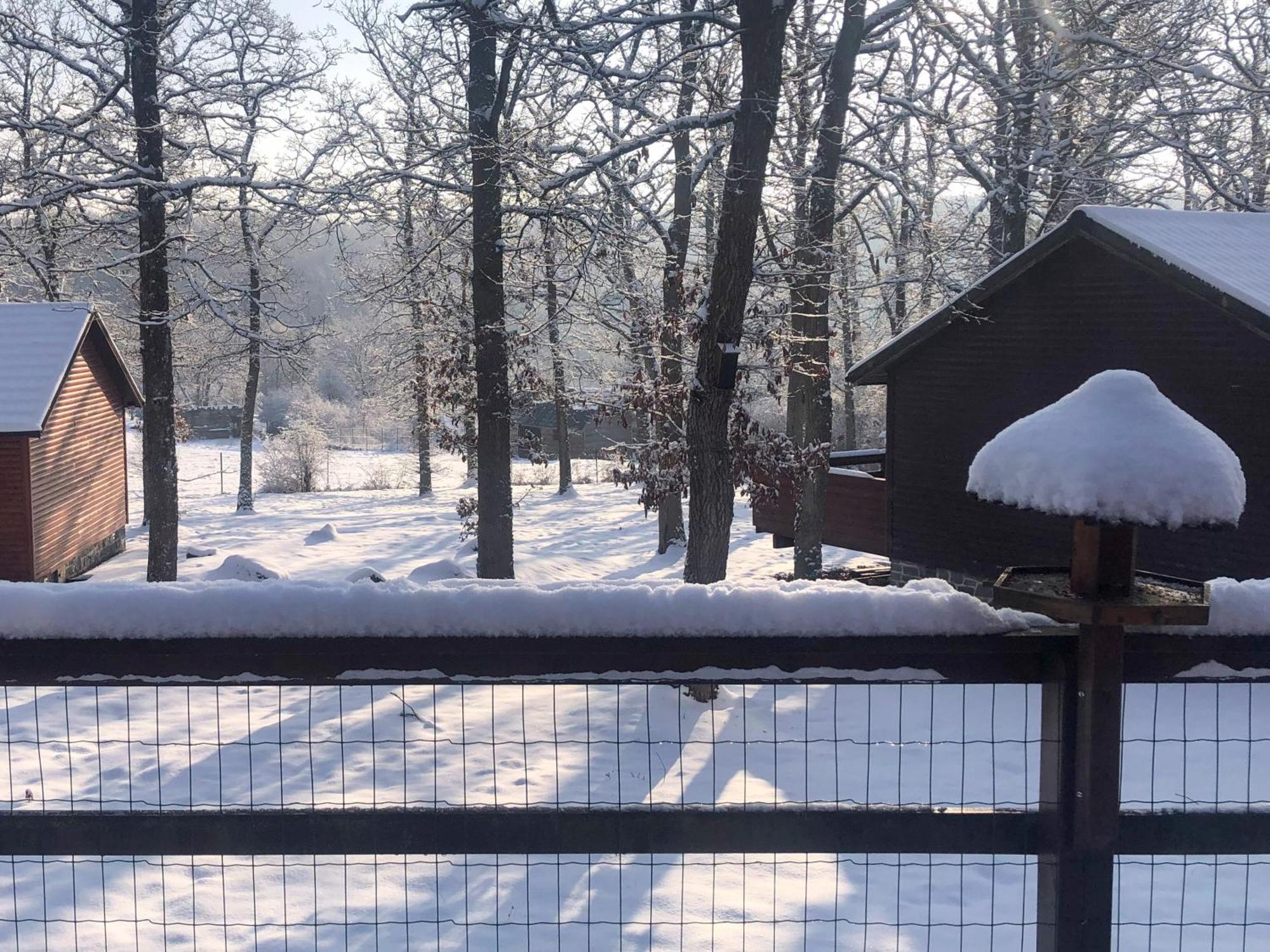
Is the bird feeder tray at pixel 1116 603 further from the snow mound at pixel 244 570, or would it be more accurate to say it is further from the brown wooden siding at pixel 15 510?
the brown wooden siding at pixel 15 510

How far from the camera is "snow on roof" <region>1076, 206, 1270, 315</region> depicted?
37.1ft

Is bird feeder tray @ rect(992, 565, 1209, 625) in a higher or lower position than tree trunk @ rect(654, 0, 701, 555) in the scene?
lower

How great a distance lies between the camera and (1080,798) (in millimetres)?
2326

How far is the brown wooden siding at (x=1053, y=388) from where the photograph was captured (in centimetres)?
1180

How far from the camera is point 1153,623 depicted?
2.19 meters

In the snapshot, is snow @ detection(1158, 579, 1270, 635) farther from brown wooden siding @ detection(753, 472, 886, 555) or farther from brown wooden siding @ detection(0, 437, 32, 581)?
brown wooden siding @ detection(0, 437, 32, 581)

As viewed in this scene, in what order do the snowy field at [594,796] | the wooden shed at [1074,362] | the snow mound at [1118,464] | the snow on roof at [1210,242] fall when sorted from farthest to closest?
the wooden shed at [1074,362], the snow on roof at [1210,242], the snowy field at [594,796], the snow mound at [1118,464]

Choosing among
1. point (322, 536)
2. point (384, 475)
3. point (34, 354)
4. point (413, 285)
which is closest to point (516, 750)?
point (413, 285)

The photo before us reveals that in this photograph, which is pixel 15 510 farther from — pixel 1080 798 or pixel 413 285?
pixel 1080 798

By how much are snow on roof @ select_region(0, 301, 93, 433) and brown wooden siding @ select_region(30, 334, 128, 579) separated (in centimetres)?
78

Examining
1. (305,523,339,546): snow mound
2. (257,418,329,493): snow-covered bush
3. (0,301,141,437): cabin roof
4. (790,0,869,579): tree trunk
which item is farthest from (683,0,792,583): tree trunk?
(257,418,329,493): snow-covered bush

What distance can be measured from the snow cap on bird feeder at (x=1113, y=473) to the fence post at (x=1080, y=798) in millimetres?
192

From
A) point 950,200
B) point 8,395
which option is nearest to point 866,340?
point 950,200

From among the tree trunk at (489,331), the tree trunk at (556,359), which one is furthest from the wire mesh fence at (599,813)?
the tree trunk at (489,331)
